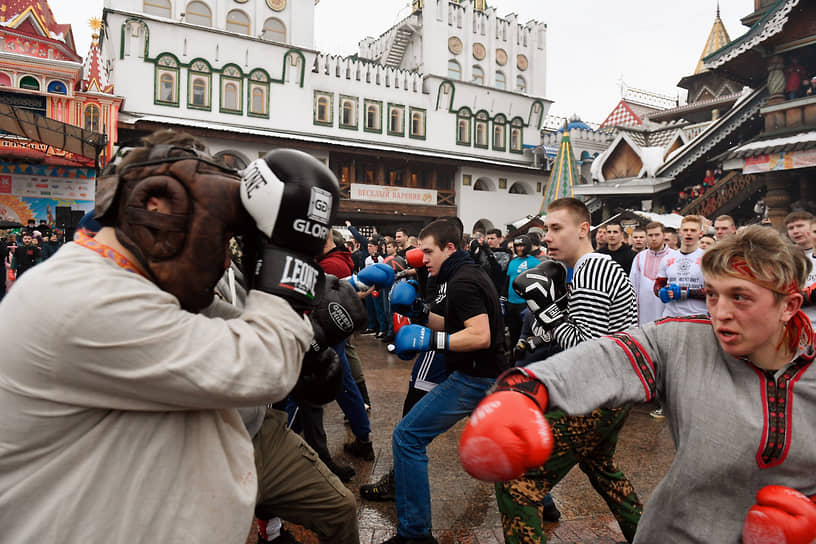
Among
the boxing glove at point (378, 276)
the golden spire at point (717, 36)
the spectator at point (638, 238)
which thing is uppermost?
the golden spire at point (717, 36)

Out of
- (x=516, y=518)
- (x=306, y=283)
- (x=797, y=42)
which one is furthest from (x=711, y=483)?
(x=797, y=42)

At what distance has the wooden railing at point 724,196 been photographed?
16062mm

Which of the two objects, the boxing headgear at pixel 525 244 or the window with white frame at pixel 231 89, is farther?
the window with white frame at pixel 231 89

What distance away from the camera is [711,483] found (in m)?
1.64

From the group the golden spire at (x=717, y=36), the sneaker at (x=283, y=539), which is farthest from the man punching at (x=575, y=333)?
the golden spire at (x=717, y=36)

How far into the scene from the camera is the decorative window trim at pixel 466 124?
29.4 metres

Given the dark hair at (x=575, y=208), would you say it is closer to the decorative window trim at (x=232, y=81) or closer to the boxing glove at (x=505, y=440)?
the boxing glove at (x=505, y=440)

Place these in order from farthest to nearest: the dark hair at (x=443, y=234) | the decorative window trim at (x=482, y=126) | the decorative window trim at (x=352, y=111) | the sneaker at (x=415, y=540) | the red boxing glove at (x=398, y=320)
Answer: the decorative window trim at (x=482, y=126) < the decorative window trim at (x=352, y=111) < the red boxing glove at (x=398, y=320) < the dark hair at (x=443, y=234) < the sneaker at (x=415, y=540)

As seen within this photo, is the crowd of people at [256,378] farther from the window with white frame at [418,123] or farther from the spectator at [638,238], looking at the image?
the window with white frame at [418,123]

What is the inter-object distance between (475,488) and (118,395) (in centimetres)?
322

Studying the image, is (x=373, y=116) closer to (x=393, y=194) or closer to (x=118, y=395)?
(x=393, y=194)

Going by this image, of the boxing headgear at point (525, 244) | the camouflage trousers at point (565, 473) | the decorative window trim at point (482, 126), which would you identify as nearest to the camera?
the camouflage trousers at point (565, 473)

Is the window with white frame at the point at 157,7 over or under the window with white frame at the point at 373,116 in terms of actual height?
over

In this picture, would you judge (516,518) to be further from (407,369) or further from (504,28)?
(504,28)
